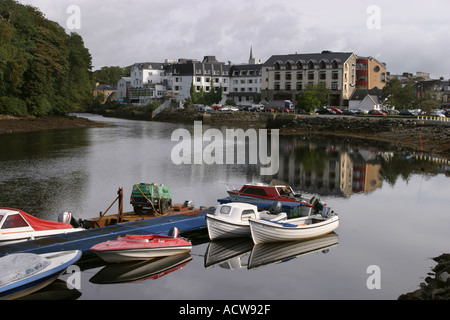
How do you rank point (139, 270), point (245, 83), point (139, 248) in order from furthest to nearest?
point (245, 83) < point (139, 248) < point (139, 270)

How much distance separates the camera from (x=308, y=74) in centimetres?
11331

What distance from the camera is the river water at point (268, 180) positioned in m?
19.1

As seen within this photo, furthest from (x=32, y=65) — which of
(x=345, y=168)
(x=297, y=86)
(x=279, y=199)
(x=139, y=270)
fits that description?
(x=139, y=270)

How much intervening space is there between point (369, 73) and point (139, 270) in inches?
4058

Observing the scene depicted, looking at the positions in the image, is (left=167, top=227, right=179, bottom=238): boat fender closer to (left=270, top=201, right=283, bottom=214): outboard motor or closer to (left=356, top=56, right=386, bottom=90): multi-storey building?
(left=270, top=201, right=283, bottom=214): outboard motor

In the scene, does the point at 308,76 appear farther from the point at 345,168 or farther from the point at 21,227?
the point at 21,227

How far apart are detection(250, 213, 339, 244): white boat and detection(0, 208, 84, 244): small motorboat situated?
859 centimetres

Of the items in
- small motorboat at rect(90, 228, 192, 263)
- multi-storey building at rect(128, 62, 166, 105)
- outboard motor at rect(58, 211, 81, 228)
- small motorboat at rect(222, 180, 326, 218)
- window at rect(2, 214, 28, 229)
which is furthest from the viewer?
multi-storey building at rect(128, 62, 166, 105)

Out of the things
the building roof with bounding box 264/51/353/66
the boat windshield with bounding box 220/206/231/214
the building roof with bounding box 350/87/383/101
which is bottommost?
the boat windshield with bounding box 220/206/231/214

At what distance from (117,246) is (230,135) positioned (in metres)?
62.1

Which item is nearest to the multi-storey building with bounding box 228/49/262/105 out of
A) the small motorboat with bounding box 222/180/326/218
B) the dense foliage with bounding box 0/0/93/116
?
the dense foliage with bounding box 0/0/93/116

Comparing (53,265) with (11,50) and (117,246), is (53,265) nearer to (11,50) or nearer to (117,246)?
(117,246)

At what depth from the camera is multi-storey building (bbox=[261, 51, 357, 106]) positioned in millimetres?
110062
